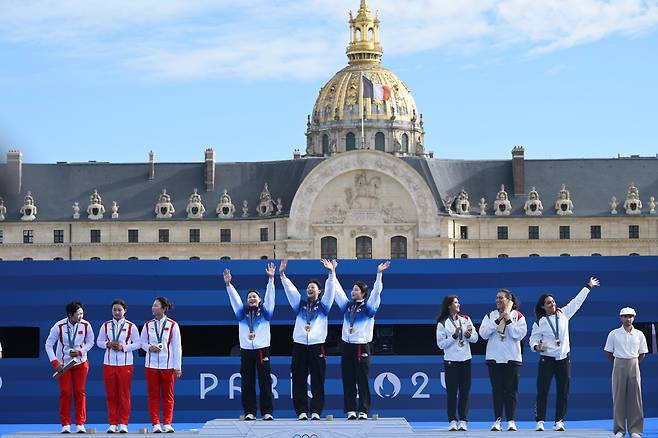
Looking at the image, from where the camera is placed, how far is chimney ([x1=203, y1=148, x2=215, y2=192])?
117m

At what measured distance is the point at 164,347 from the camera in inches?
1067

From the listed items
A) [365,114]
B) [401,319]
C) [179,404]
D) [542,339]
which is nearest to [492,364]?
[542,339]

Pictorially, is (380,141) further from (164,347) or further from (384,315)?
(164,347)

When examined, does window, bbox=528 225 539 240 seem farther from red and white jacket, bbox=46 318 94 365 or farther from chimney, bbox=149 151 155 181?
red and white jacket, bbox=46 318 94 365

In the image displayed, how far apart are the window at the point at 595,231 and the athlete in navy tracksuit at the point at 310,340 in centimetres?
8534

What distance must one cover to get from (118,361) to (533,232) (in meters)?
86.0

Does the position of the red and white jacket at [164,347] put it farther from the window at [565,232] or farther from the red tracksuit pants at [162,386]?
the window at [565,232]

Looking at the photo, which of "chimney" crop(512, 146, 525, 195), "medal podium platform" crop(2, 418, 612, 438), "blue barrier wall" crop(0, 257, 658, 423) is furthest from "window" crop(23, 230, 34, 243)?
"medal podium platform" crop(2, 418, 612, 438)

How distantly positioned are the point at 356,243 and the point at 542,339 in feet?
269

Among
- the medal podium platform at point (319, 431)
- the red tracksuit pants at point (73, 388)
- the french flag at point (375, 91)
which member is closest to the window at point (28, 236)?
the french flag at point (375, 91)

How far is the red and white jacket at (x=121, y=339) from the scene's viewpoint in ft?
88.9

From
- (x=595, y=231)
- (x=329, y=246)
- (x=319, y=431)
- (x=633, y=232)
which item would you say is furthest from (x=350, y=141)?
(x=319, y=431)

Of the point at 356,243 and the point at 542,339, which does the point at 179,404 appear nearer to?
the point at 542,339

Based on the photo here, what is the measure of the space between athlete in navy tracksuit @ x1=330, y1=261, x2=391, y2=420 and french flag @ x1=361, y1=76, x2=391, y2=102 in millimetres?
124844
